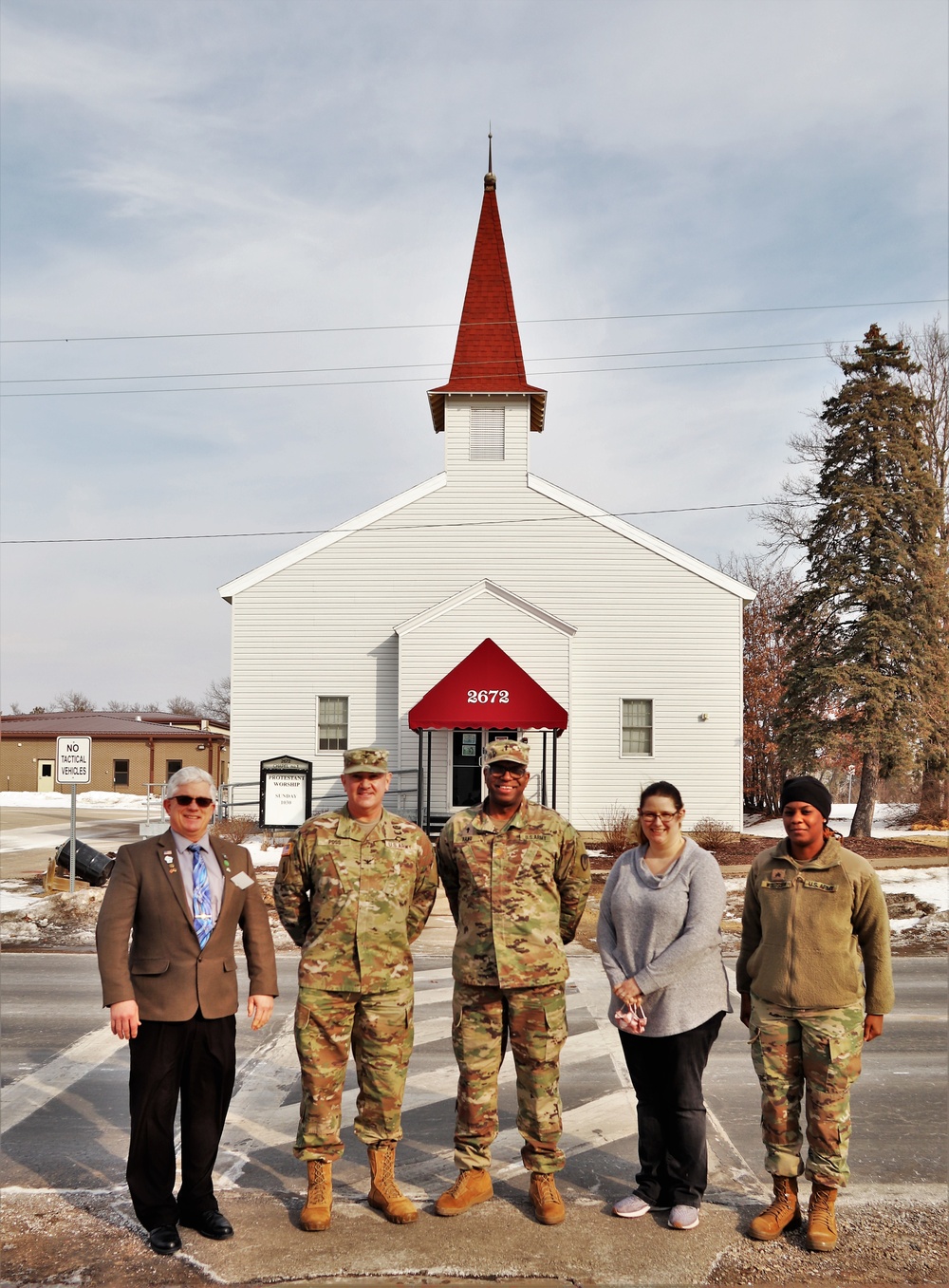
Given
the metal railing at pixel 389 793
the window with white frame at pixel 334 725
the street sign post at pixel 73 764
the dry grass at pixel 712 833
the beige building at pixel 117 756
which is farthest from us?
the beige building at pixel 117 756

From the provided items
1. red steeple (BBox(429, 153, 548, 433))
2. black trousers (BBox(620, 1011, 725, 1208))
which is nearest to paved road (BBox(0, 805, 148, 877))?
Answer: red steeple (BBox(429, 153, 548, 433))

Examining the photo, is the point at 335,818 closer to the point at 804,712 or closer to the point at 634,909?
the point at 634,909

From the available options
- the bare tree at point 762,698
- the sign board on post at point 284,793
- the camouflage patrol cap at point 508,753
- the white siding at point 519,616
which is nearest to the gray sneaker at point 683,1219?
the camouflage patrol cap at point 508,753

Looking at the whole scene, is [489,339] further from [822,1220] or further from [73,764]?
[822,1220]

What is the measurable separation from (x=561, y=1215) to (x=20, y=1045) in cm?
498

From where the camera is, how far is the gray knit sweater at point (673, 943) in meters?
4.81

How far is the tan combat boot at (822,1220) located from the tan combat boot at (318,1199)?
2044mm

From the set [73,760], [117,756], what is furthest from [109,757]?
[73,760]

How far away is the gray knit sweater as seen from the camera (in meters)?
4.81

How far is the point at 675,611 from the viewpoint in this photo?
23.0 meters

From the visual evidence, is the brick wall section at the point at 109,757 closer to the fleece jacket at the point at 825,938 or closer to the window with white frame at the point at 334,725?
the window with white frame at the point at 334,725

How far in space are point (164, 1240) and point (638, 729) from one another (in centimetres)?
1914

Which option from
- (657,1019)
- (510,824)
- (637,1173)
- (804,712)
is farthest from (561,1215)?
(804,712)

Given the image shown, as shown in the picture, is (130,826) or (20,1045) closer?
(20,1045)
